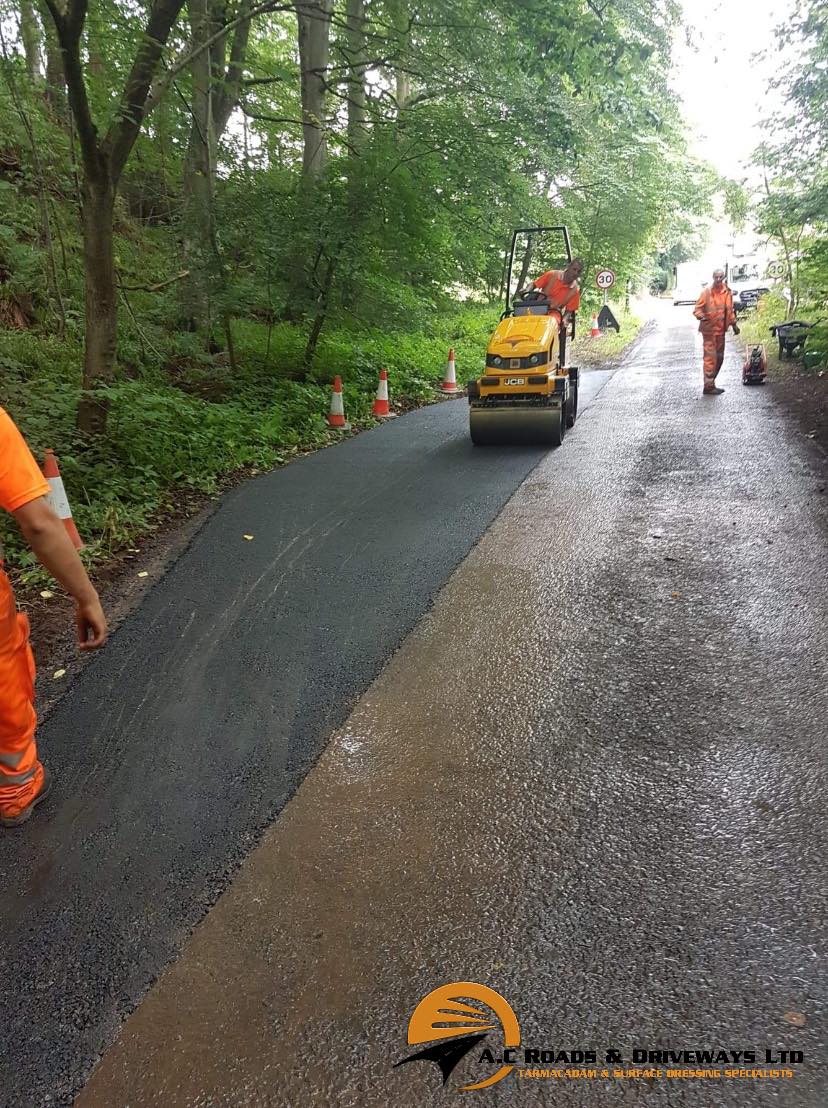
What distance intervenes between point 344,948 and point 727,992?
1128mm

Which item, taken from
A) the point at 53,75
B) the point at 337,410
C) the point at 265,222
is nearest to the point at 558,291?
the point at 337,410

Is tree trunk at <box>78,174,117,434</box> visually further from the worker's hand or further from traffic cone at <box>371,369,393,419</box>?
the worker's hand

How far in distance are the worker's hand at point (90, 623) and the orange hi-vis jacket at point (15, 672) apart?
235mm


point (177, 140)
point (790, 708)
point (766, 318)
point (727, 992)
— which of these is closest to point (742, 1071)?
point (727, 992)

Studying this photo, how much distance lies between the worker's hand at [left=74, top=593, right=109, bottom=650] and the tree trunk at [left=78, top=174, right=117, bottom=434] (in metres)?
4.90

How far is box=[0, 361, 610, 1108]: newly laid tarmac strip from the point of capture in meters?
2.11

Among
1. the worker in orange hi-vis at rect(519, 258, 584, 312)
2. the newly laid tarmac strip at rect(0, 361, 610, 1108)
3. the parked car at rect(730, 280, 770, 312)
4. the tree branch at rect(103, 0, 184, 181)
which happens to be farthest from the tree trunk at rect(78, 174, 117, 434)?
the parked car at rect(730, 280, 770, 312)

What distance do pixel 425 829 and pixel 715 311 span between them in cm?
1054

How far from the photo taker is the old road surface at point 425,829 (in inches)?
74.8

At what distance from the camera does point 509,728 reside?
3.23 m

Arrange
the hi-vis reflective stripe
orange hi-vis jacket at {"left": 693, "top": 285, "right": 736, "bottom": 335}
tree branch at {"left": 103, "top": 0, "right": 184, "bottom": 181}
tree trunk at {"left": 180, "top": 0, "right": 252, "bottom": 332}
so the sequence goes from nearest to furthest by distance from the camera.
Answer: the hi-vis reflective stripe
tree branch at {"left": 103, "top": 0, "right": 184, "bottom": 181}
tree trunk at {"left": 180, "top": 0, "right": 252, "bottom": 332}
orange hi-vis jacket at {"left": 693, "top": 285, "right": 736, "bottom": 335}

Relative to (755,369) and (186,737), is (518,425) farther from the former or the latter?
(755,369)

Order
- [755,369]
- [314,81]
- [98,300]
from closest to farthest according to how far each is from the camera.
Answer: [98,300] → [755,369] → [314,81]

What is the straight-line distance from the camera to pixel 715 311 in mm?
10789
